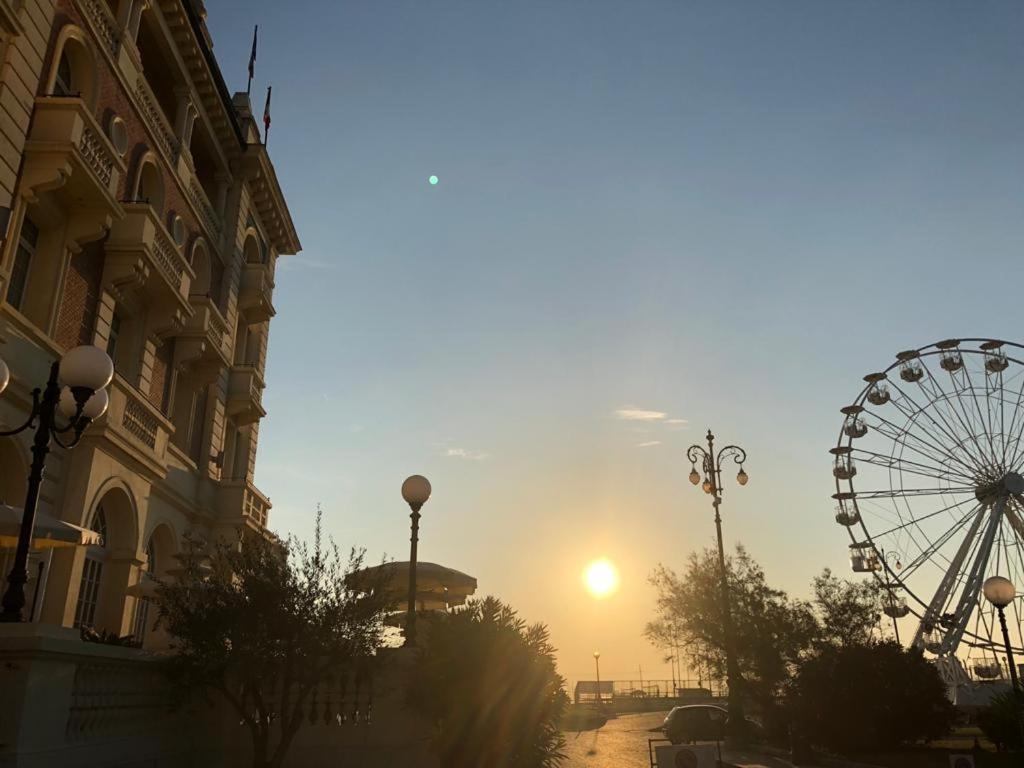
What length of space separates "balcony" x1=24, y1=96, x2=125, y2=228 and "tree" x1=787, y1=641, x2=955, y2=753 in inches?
817

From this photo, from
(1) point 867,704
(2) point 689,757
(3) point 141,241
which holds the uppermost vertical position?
(3) point 141,241

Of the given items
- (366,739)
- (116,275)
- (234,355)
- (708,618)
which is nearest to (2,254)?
(116,275)

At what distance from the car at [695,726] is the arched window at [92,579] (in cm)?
1738

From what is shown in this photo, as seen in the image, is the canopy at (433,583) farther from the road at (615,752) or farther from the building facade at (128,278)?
the building facade at (128,278)

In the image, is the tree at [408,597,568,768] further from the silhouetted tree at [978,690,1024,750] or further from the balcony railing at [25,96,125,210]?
the silhouetted tree at [978,690,1024,750]

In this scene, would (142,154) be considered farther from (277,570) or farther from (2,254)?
(277,570)

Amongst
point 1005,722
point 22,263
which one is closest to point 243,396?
point 22,263

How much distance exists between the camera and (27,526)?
884 cm

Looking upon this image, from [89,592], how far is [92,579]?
0.28m

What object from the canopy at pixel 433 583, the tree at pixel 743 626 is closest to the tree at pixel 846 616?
the tree at pixel 743 626

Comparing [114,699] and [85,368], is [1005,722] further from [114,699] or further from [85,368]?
[85,368]

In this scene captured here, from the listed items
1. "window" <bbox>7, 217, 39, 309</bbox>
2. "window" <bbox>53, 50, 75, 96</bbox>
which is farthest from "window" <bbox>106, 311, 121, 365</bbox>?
"window" <bbox>53, 50, 75, 96</bbox>

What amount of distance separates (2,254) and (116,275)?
3.83 m

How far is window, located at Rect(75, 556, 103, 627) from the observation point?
16203 millimetres
